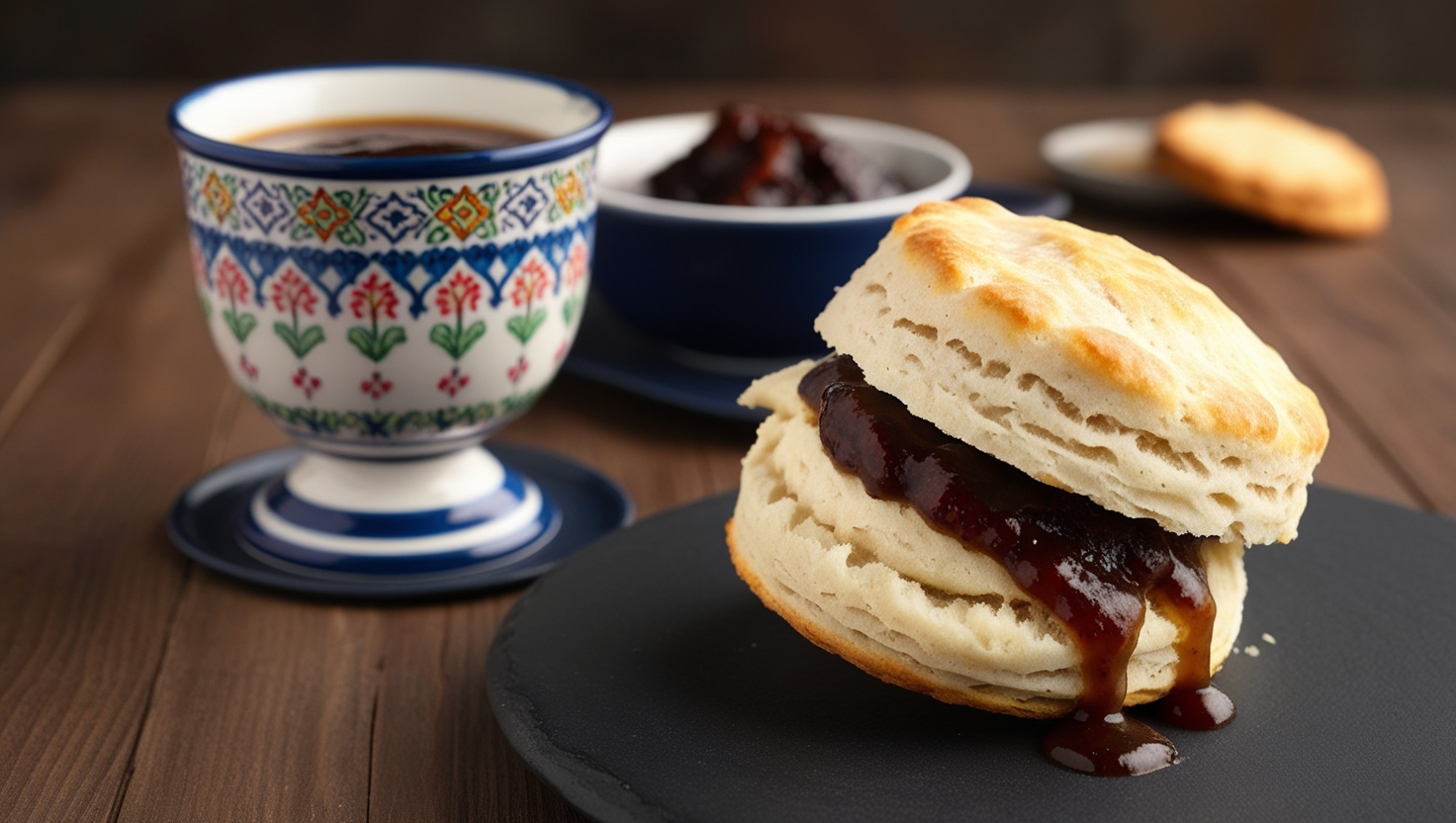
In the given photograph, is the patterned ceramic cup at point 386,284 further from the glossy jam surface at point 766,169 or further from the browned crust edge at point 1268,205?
the browned crust edge at point 1268,205

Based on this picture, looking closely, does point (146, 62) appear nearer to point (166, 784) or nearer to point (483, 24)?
point (483, 24)

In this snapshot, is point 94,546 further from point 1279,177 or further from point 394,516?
point 1279,177

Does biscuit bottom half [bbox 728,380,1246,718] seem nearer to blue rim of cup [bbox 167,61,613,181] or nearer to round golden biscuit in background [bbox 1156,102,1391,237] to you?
blue rim of cup [bbox 167,61,613,181]

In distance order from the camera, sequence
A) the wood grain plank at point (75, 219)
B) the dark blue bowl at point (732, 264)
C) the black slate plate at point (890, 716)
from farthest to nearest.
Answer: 1. the wood grain plank at point (75, 219)
2. the dark blue bowl at point (732, 264)
3. the black slate plate at point (890, 716)

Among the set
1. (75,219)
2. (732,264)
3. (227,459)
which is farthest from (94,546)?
(75,219)

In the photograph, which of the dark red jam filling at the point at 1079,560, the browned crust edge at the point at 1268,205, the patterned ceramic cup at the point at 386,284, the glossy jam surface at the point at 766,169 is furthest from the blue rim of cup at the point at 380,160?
the browned crust edge at the point at 1268,205
